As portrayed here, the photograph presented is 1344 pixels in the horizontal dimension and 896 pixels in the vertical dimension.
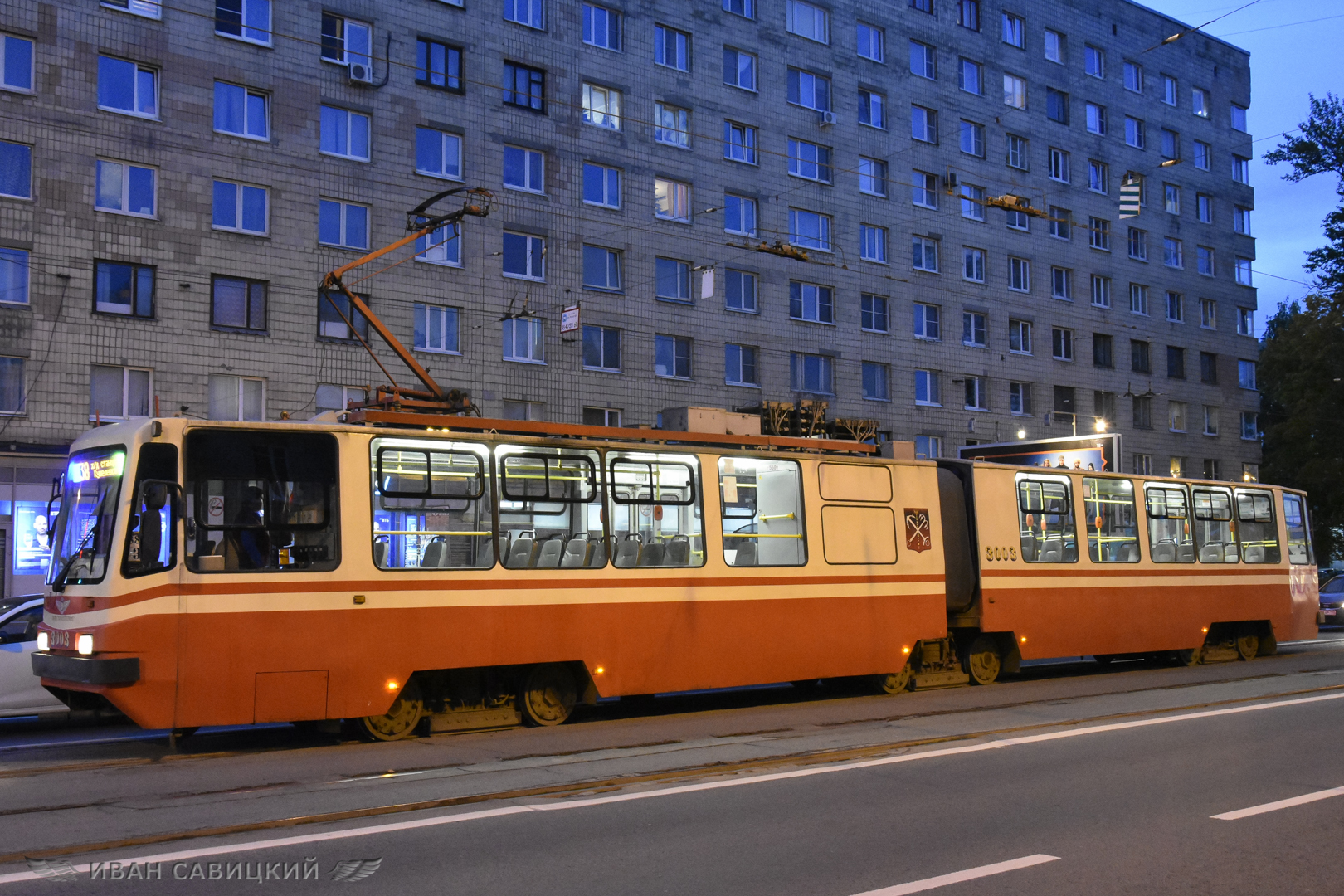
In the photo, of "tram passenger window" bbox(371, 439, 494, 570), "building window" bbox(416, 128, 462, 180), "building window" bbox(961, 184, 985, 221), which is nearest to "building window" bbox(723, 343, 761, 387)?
"building window" bbox(416, 128, 462, 180)

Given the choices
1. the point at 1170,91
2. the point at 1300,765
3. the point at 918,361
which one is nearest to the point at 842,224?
the point at 918,361

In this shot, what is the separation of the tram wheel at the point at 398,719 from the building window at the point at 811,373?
29512 millimetres

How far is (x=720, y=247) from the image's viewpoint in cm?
3875

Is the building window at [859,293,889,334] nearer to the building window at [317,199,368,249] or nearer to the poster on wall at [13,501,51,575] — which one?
the building window at [317,199,368,249]

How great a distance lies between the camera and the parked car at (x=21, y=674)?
12.8 metres

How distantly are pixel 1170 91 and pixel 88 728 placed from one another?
54.0 meters

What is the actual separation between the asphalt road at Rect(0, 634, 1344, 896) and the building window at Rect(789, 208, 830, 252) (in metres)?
29.1

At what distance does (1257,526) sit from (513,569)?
48.2 ft

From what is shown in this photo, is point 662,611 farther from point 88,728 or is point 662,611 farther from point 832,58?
point 832,58

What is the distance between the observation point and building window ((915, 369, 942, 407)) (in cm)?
4425

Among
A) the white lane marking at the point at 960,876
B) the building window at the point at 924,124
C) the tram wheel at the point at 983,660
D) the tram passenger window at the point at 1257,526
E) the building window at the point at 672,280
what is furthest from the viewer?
the building window at the point at 924,124

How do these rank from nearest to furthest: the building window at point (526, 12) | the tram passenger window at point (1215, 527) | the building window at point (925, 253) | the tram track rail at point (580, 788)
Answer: the tram track rail at point (580, 788) < the tram passenger window at point (1215, 527) < the building window at point (526, 12) < the building window at point (925, 253)

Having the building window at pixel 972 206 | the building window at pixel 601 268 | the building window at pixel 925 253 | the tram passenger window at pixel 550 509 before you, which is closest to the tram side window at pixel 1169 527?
the tram passenger window at pixel 550 509

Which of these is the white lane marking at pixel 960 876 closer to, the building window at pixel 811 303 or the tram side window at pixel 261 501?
the tram side window at pixel 261 501
